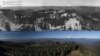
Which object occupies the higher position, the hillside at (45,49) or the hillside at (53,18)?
the hillside at (53,18)

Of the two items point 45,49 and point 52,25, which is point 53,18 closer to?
point 52,25

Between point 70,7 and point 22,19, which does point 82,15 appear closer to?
point 70,7

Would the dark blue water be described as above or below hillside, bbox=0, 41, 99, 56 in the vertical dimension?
above

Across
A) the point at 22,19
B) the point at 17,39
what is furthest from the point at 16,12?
the point at 17,39

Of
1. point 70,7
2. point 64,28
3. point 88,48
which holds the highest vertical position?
point 70,7

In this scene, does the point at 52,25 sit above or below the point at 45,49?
above

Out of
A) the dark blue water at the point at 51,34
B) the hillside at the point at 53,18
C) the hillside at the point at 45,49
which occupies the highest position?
the hillside at the point at 53,18

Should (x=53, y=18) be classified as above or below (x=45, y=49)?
above

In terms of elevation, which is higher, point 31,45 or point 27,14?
point 27,14

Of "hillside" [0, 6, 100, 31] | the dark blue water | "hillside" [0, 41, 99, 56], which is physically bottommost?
"hillside" [0, 41, 99, 56]

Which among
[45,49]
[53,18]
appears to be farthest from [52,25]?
[45,49]
